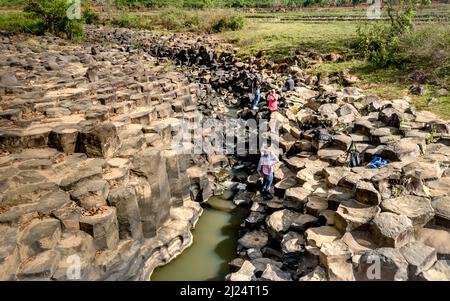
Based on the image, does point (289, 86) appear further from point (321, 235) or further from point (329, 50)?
point (321, 235)

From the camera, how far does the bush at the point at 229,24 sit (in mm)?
32062

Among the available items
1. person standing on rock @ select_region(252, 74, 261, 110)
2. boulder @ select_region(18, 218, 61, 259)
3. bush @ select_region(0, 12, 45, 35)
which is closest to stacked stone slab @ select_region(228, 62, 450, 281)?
boulder @ select_region(18, 218, 61, 259)

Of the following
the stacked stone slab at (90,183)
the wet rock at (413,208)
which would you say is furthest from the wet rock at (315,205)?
the stacked stone slab at (90,183)

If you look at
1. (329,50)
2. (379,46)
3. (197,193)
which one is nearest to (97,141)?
(197,193)

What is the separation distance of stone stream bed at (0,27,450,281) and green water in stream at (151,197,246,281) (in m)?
0.03

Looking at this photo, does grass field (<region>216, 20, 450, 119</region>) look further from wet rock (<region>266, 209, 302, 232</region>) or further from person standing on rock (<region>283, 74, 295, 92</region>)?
wet rock (<region>266, 209, 302, 232</region>)

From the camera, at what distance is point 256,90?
50.6ft

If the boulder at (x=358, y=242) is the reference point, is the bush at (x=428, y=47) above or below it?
above

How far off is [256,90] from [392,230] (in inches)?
407

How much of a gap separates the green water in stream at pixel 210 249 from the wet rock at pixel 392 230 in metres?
2.62

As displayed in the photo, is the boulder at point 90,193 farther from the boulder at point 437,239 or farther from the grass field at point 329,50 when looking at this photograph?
the grass field at point 329,50

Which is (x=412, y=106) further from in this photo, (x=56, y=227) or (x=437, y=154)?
(x=56, y=227)

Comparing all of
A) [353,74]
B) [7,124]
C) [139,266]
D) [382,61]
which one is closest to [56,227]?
[139,266]

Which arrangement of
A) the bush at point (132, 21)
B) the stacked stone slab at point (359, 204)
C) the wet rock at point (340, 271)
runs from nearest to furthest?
the wet rock at point (340, 271), the stacked stone slab at point (359, 204), the bush at point (132, 21)
